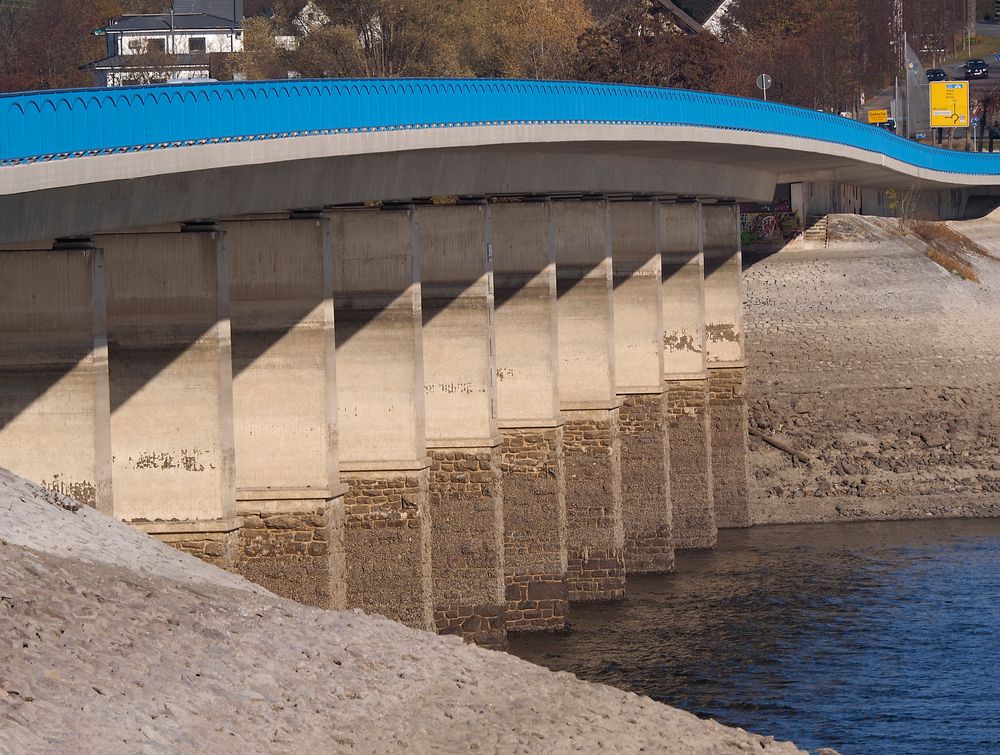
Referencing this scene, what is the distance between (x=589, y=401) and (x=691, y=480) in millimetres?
8840

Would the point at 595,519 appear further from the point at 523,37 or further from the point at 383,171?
the point at 523,37

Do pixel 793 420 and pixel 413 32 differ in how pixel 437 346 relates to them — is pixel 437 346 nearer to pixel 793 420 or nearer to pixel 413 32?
pixel 793 420

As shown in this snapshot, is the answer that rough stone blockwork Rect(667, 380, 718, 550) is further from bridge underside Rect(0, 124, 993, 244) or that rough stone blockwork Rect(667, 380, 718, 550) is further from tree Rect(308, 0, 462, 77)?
tree Rect(308, 0, 462, 77)

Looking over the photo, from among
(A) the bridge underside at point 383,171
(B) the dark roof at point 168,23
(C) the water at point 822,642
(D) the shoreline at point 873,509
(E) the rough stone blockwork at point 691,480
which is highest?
(B) the dark roof at point 168,23

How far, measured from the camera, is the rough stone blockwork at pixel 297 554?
95.6ft

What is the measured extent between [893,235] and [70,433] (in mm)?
46274

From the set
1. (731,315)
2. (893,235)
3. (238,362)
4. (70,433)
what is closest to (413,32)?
(893,235)

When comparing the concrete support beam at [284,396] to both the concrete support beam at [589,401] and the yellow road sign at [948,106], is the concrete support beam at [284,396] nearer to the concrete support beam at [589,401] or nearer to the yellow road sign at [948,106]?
the concrete support beam at [589,401]

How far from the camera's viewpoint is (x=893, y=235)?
66.2m

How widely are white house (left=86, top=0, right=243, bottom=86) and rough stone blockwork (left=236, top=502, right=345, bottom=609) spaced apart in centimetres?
4237

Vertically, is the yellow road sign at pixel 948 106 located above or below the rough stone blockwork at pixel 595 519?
above

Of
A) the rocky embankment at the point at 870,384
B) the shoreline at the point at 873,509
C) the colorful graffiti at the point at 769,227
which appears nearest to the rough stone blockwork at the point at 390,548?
the shoreline at the point at 873,509

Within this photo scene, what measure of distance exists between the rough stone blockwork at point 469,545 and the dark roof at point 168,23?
47.6 meters

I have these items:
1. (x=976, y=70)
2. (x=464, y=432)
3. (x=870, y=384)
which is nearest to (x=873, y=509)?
(x=870, y=384)
